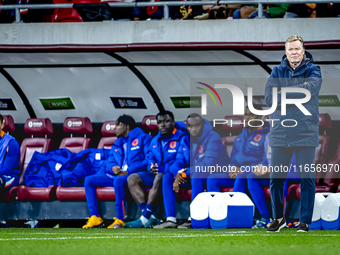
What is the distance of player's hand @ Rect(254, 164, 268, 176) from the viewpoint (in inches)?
207

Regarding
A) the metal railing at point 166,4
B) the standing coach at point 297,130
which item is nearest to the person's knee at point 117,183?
the standing coach at point 297,130

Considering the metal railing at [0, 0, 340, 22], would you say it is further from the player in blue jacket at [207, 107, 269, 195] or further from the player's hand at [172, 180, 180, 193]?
the player's hand at [172, 180, 180, 193]

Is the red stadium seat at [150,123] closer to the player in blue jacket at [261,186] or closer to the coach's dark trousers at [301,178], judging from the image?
the player in blue jacket at [261,186]

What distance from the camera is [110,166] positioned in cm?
609

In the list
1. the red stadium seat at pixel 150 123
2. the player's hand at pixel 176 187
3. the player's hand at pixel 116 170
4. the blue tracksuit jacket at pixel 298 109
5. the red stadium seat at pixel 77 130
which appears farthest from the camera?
the red stadium seat at pixel 77 130

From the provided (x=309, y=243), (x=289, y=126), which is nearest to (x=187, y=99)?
(x=289, y=126)

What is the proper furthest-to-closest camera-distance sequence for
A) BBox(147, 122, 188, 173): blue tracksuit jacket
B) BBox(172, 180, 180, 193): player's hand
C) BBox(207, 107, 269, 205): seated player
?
BBox(147, 122, 188, 173): blue tracksuit jacket
BBox(172, 180, 180, 193): player's hand
BBox(207, 107, 269, 205): seated player

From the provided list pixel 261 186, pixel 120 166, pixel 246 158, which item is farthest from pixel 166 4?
pixel 261 186

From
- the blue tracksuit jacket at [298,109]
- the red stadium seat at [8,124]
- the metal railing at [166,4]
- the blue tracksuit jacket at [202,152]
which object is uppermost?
Answer: the metal railing at [166,4]

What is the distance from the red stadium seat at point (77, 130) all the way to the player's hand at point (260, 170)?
2542 millimetres

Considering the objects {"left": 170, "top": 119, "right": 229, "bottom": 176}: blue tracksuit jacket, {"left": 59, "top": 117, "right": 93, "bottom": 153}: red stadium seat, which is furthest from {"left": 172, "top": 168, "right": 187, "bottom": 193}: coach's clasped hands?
{"left": 59, "top": 117, "right": 93, "bottom": 153}: red stadium seat

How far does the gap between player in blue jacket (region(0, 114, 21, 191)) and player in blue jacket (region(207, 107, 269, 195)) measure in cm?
247

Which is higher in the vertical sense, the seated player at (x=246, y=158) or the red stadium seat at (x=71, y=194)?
the seated player at (x=246, y=158)

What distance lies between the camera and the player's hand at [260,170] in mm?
5270
